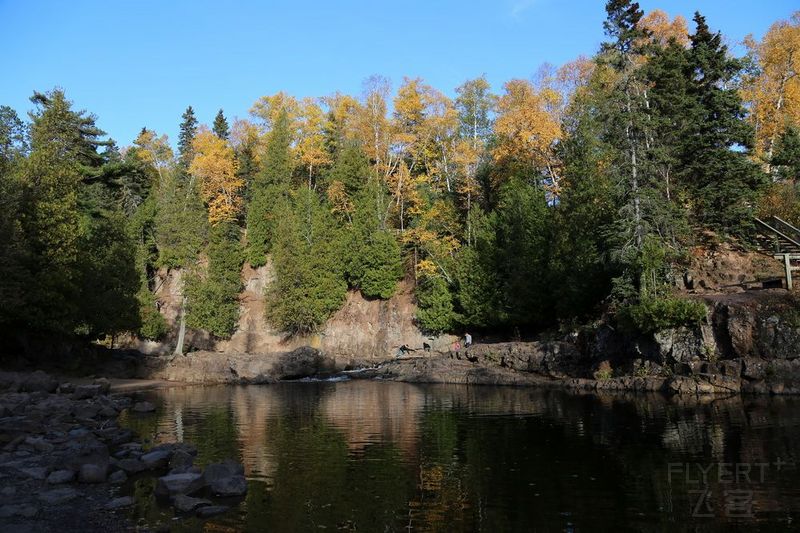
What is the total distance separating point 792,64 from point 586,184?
20729 mm

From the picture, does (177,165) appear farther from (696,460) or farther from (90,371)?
(696,460)

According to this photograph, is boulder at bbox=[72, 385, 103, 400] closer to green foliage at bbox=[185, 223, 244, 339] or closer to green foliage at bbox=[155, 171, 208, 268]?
green foliage at bbox=[185, 223, 244, 339]

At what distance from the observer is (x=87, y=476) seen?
500 inches

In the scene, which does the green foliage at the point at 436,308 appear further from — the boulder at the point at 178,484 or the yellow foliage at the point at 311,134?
the boulder at the point at 178,484

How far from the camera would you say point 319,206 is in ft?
210

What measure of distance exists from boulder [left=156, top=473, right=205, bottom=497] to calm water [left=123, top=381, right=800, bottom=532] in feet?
1.08

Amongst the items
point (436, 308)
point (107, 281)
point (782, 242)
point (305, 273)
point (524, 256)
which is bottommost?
point (436, 308)

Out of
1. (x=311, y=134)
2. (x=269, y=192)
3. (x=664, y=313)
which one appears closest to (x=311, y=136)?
(x=311, y=134)

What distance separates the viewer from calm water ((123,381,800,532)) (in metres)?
10.4

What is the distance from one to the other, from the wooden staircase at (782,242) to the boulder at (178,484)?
31096 millimetres

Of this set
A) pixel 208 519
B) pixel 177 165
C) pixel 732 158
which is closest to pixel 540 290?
pixel 732 158

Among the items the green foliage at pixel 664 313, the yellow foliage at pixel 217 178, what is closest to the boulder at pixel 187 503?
the green foliage at pixel 664 313

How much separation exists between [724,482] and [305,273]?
5012 cm

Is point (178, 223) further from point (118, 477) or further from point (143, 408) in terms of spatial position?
point (118, 477)
